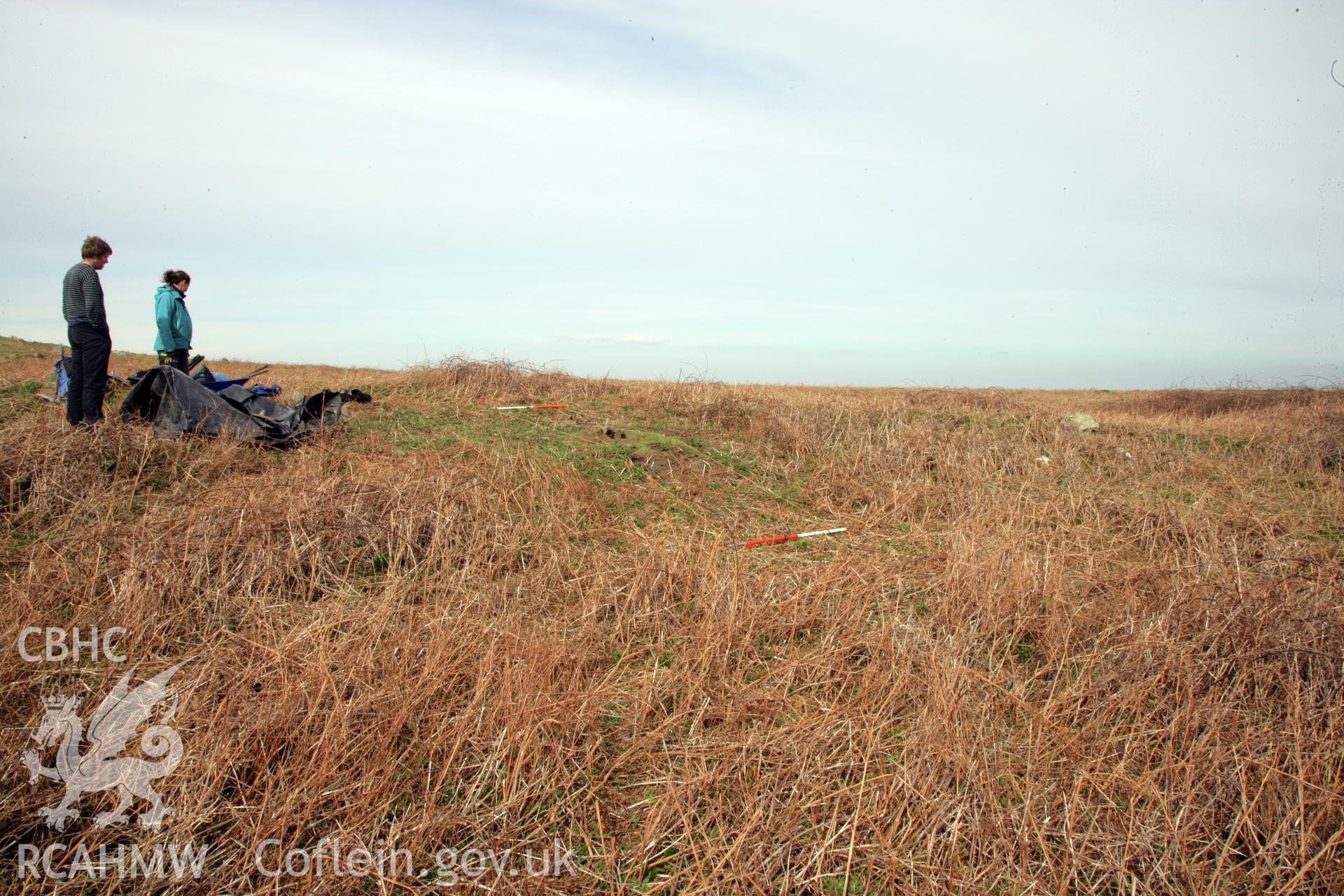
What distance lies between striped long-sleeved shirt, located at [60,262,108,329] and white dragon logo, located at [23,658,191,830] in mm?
3565

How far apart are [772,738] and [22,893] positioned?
2.46m

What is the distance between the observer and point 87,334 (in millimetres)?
5492

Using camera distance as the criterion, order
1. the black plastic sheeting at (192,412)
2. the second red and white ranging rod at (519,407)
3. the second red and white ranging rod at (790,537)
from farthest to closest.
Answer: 1. the second red and white ranging rod at (519,407)
2. the black plastic sheeting at (192,412)
3. the second red and white ranging rod at (790,537)

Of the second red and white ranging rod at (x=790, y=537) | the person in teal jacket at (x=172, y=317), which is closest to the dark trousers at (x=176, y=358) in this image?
the person in teal jacket at (x=172, y=317)

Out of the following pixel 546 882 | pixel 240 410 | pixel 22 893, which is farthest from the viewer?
pixel 240 410

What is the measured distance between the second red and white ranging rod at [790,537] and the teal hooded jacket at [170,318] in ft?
16.0

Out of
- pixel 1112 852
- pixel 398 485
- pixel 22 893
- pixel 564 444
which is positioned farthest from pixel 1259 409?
pixel 22 893

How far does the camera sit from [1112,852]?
2541 millimetres

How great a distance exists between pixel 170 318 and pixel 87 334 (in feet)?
2.28

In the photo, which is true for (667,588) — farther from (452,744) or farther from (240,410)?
(240,410)

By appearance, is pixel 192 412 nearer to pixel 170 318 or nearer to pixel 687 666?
pixel 170 318

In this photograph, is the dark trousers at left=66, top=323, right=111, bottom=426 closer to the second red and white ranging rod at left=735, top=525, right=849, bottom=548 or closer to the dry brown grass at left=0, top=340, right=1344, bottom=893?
the dry brown grass at left=0, top=340, right=1344, bottom=893

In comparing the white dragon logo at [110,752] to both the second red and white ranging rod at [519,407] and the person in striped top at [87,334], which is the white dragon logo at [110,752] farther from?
the second red and white ranging rod at [519,407]

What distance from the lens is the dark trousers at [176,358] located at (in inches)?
244
